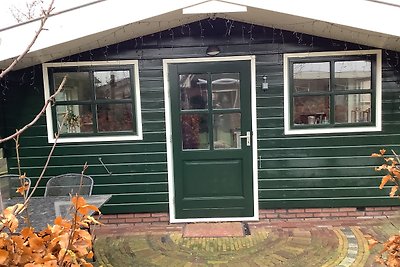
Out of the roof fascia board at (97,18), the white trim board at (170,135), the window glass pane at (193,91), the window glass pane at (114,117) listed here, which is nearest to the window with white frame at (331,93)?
the white trim board at (170,135)

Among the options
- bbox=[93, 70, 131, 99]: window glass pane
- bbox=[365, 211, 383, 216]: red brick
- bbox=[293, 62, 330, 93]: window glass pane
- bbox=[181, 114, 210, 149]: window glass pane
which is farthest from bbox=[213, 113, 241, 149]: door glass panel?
bbox=[365, 211, 383, 216]: red brick

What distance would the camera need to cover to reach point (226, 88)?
420 cm

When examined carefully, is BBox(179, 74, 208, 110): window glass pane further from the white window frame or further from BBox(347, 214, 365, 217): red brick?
BBox(347, 214, 365, 217): red brick

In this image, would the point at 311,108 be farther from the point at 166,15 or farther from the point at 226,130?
the point at 166,15

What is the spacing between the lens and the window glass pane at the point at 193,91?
165 inches

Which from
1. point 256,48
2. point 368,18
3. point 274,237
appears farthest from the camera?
point 256,48

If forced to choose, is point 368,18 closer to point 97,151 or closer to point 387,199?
point 387,199

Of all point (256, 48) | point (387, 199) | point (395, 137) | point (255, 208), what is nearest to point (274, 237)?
point (255, 208)

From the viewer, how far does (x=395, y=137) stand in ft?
13.7

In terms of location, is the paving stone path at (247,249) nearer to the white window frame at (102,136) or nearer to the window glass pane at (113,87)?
the white window frame at (102,136)

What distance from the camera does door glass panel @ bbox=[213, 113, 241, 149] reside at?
423 centimetres

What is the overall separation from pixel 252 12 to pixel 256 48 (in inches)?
25.7

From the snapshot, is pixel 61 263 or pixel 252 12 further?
pixel 252 12

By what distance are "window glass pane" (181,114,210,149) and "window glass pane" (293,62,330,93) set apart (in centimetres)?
123
